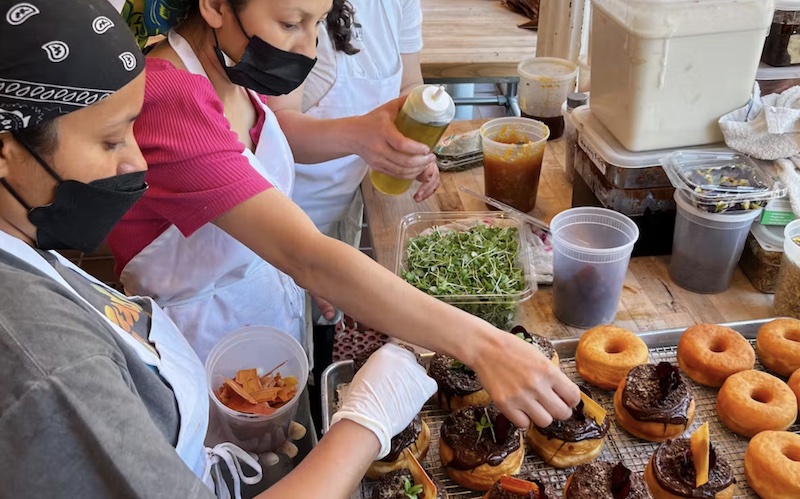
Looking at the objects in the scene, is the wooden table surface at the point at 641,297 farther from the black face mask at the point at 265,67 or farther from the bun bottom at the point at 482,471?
the black face mask at the point at 265,67

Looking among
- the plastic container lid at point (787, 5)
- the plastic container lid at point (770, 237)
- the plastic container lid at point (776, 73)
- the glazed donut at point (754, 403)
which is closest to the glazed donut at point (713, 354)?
the glazed donut at point (754, 403)

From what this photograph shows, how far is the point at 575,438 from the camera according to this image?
120 centimetres

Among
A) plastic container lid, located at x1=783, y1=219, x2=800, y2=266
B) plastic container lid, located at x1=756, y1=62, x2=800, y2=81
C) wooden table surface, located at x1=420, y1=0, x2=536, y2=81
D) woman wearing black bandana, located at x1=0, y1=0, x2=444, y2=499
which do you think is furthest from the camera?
wooden table surface, located at x1=420, y1=0, x2=536, y2=81

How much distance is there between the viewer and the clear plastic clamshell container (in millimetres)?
1457

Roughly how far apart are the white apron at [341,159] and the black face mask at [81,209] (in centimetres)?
110

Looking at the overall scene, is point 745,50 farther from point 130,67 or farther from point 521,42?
point 521,42

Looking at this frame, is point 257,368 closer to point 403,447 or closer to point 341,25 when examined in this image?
point 403,447

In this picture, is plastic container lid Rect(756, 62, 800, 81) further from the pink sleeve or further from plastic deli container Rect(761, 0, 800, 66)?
the pink sleeve

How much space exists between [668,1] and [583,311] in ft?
2.30

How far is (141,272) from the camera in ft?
4.92

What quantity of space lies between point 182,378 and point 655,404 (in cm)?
85

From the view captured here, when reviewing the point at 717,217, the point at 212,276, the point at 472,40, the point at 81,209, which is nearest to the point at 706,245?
the point at 717,217

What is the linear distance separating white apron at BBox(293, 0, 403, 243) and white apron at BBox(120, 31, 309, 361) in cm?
42

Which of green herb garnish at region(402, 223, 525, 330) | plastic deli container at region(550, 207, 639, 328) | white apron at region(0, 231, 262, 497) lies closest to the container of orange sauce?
green herb garnish at region(402, 223, 525, 330)
